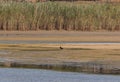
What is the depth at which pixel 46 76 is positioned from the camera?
16984 millimetres

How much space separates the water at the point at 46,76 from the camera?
53.5ft

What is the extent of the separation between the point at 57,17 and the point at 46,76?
16211mm

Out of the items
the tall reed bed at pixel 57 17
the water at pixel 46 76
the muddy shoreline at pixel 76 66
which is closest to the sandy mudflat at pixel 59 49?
the muddy shoreline at pixel 76 66

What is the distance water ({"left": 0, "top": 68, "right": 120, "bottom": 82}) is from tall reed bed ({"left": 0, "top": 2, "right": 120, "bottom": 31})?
1436cm

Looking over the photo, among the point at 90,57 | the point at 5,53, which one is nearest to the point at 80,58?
the point at 90,57

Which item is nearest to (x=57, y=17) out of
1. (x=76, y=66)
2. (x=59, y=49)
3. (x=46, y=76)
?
(x=59, y=49)

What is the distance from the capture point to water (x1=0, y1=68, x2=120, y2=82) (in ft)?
53.5

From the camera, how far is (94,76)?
17.0m

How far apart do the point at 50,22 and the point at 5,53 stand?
35.3ft

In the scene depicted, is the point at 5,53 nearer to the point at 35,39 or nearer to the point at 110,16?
the point at 35,39

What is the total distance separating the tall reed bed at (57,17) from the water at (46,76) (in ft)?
47.1

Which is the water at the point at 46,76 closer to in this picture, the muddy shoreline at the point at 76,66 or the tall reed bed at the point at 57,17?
the muddy shoreline at the point at 76,66

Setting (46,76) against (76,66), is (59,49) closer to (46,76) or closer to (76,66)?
(76,66)

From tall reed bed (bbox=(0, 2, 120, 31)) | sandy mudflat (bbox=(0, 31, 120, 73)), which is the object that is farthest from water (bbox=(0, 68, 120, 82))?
tall reed bed (bbox=(0, 2, 120, 31))
